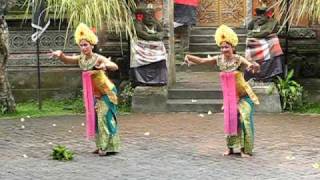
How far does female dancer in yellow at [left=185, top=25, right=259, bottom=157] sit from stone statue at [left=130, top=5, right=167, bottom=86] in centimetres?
388

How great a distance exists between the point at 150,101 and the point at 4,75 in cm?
270

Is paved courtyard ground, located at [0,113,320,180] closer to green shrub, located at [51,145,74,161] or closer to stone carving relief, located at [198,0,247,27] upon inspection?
green shrub, located at [51,145,74,161]

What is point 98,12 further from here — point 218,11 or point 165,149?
point 218,11

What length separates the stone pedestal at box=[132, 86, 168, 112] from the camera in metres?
12.6

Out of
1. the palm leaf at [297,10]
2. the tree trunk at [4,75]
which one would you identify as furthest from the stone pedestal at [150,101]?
the palm leaf at [297,10]

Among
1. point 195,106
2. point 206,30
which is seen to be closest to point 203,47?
point 206,30

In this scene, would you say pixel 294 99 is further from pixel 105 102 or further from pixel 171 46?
pixel 105 102

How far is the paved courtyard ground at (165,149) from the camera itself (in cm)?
794

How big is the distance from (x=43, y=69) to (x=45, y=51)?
38cm

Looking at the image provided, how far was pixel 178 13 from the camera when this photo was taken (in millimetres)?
15828

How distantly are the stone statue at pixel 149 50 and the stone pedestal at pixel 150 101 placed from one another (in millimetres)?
264

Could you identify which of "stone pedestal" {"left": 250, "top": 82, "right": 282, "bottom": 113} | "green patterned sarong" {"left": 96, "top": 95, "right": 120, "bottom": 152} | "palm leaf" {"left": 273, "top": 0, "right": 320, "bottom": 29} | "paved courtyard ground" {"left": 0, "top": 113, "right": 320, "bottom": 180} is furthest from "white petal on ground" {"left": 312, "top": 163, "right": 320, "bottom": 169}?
"stone pedestal" {"left": 250, "top": 82, "right": 282, "bottom": 113}

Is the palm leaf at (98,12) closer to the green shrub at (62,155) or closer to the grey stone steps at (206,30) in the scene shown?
the green shrub at (62,155)

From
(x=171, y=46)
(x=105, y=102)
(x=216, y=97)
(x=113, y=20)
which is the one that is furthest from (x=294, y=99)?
(x=105, y=102)
